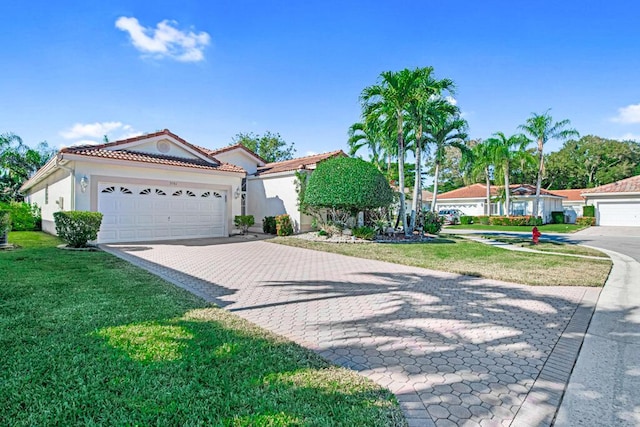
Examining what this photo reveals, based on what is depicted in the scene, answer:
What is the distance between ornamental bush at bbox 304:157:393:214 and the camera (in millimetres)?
15672

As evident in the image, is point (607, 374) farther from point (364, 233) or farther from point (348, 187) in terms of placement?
point (364, 233)

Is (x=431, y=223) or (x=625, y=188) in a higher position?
(x=625, y=188)

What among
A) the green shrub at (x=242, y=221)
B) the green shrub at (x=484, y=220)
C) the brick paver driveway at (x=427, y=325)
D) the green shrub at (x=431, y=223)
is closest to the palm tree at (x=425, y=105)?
the green shrub at (x=431, y=223)

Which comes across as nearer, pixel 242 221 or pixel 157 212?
pixel 157 212

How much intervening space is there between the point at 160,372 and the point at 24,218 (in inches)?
932

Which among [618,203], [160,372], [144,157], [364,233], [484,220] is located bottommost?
[160,372]

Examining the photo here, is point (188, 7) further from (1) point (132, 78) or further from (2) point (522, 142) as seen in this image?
(2) point (522, 142)

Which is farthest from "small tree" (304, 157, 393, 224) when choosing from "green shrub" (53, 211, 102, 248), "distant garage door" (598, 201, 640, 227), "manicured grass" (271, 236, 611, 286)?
"distant garage door" (598, 201, 640, 227)

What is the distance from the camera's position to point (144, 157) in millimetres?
16016

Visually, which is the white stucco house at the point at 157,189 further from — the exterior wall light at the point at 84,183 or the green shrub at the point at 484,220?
the green shrub at the point at 484,220

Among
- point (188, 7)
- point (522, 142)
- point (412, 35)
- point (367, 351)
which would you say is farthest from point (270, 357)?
point (522, 142)

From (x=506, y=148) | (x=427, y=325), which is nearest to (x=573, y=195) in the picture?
(x=506, y=148)

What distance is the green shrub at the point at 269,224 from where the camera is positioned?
64.0 ft

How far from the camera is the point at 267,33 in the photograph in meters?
13.2
